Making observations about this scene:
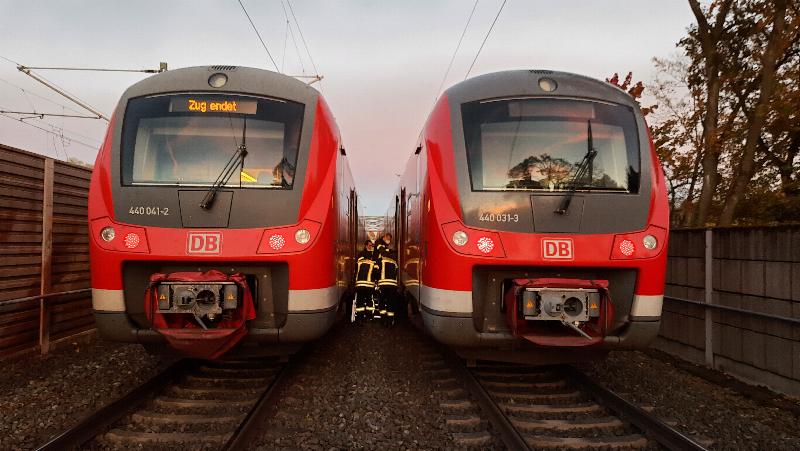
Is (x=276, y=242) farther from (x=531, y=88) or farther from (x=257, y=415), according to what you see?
(x=531, y=88)

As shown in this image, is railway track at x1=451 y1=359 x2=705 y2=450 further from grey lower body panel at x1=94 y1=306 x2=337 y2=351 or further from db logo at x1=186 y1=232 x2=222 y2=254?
db logo at x1=186 y1=232 x2=222 y2=254

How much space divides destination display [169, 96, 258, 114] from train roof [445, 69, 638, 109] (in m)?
1.86

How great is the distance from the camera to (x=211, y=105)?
4.43 metres

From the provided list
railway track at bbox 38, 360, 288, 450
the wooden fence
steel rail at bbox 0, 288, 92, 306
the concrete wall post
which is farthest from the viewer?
the concrete wall post

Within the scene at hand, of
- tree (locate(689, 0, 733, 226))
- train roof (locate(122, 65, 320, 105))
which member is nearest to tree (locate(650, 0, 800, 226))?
tree (locate(689, 0, 733, 226))

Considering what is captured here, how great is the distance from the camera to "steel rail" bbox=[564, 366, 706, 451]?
3.23 meters

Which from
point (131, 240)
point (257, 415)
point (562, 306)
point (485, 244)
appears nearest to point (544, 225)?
point (485, 244)

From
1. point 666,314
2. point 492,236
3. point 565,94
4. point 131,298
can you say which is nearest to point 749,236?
point 666,314

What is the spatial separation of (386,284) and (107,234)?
483 centimetres

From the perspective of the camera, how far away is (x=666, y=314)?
6.59 metres

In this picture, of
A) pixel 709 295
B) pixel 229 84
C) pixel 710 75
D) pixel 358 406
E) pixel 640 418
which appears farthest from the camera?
pixel 710 75

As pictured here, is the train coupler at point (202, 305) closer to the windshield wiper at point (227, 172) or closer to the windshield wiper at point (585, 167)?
the windshield wiper at point (227, 172)

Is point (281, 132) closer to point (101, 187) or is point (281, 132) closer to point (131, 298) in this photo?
point (101, 187)

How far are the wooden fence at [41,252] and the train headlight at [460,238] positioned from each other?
473 centimetres
